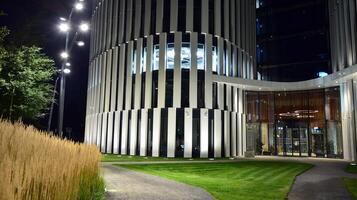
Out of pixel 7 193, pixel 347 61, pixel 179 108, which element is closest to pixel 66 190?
pixel 7 193

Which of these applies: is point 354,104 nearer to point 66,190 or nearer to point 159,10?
point 159,10

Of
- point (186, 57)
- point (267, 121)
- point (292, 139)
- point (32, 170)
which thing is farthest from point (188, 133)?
point (32, 170)

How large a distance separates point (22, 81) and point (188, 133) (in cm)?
1471

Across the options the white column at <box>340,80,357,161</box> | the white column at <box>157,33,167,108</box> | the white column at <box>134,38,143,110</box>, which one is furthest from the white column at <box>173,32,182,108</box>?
the white column at <box>340,80,357,161</box>

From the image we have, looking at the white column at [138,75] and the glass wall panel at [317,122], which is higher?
the white column at [138,75]

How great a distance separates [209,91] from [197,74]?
6.21ft

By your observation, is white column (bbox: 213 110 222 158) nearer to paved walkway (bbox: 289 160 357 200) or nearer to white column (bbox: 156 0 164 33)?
white column (bbox: 156 0 164 33)

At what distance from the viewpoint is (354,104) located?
87.3 feet

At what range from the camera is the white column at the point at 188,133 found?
97.1 ft

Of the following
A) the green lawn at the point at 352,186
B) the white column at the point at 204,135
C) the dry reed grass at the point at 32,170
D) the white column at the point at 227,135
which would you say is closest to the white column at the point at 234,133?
the white column at the point at 227,135

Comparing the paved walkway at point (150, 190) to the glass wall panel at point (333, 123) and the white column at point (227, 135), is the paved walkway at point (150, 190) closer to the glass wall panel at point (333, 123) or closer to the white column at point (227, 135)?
the white column at point (227, 135)

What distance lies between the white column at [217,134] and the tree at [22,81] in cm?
1483

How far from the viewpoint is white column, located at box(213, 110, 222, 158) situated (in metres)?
30.4

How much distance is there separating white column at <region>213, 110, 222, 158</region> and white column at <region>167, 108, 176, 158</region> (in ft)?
12.1
